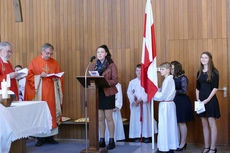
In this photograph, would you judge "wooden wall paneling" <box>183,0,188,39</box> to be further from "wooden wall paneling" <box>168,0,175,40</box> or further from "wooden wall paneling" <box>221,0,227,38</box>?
"wooden wall paneling" <box>221,0,227,38</box>

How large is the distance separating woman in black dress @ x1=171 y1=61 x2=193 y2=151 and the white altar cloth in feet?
7.51

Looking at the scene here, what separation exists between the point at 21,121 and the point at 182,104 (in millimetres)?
2852

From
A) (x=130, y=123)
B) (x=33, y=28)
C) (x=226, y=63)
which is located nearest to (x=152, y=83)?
(x=130, y=123)

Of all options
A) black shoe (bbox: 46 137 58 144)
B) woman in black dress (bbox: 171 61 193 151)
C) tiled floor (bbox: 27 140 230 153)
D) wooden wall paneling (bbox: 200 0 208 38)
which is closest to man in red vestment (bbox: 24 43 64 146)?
black shoe (bbox: 46 137 58 144)

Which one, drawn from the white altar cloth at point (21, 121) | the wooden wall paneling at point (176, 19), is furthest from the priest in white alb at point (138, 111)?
the white altar cloth at point (21, 121)

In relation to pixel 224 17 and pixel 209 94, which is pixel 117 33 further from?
pixel 209 94

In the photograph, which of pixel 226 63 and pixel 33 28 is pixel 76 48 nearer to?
pixel 33 28

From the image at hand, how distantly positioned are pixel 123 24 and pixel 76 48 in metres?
1.14

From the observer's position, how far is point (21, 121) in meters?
3.75

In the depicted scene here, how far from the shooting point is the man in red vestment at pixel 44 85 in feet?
18.4

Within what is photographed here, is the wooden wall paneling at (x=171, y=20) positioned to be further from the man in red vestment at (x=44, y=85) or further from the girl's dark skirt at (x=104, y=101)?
the man in red vestment at (x=44, y=85)

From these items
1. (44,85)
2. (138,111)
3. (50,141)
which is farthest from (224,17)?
(50,141)

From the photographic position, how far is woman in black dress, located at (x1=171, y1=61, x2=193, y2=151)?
17.7 ft

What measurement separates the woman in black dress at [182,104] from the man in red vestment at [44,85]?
7.18ft
